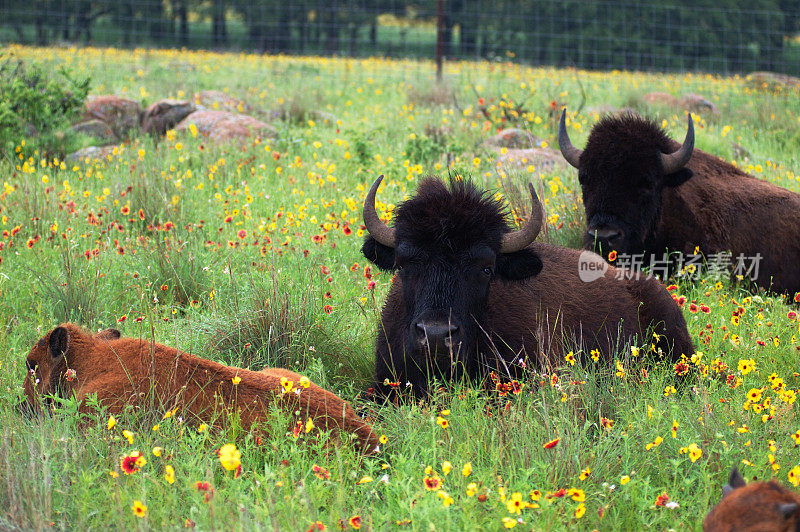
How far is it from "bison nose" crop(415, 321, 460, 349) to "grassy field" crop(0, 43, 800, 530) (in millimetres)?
276

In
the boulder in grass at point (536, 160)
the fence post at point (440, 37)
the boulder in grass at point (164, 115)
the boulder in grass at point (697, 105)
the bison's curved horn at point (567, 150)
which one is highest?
the fence post at point (440, 37)

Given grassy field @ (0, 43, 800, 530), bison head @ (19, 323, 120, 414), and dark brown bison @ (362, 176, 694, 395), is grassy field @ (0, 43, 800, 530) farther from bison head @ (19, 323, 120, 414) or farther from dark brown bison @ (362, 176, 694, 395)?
dark brown bison @ (362, 176, 694, 395)

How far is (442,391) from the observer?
4.44m

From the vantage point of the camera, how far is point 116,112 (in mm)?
12734

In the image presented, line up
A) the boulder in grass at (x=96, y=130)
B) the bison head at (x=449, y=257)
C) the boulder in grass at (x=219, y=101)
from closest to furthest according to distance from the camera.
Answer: the bison head at (x=449, y=257)
the boulder in grass at (x=96, y=130)
the boulder in grass at (x=219, y=101)

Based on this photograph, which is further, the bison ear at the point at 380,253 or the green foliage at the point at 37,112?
the green foliage at the point at 37,112

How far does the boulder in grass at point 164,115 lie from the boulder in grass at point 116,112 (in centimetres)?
26

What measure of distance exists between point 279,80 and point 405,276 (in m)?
14.0

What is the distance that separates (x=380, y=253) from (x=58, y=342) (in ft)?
6.70

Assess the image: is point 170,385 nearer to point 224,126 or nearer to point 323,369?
point 323,369

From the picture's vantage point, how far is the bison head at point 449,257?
15.2 ft

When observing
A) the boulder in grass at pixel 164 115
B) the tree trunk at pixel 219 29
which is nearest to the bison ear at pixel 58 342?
the boulder in grass at pixel 164 115

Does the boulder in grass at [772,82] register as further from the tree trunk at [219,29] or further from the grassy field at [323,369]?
the tree trunk at [219,29]

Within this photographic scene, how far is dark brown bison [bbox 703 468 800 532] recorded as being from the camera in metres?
2.53
